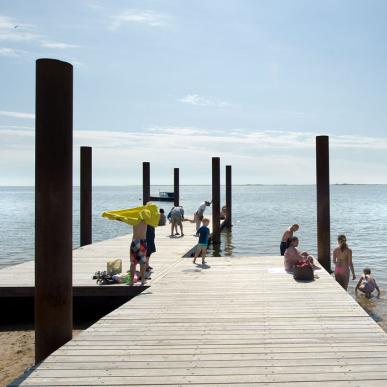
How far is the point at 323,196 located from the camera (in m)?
11.5

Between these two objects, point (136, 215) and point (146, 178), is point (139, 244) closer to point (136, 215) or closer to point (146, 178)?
point (136, 215)

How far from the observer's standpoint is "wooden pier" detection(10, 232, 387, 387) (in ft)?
14.5

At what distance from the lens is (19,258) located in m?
21.8

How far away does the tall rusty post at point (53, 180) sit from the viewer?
5.01 meters

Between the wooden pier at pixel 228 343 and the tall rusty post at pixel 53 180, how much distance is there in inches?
29.4

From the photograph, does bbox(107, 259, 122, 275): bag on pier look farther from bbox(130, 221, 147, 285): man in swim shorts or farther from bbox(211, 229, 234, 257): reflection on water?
bbox(211, 229, 234, 257): reflection on water

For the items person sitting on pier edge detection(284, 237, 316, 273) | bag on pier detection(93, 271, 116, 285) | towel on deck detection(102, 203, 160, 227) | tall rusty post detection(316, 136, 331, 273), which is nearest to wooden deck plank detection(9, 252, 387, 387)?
bag on pier detection(93, 271, 116, 285)

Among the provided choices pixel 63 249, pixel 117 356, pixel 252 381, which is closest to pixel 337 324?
pixel 252 381

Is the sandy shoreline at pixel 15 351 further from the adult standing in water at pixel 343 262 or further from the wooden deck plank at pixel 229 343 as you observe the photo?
the adult standing in water at pixel 343 262

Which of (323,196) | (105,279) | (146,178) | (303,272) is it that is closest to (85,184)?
(105,279)

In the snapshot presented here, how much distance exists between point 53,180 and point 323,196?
315 inches

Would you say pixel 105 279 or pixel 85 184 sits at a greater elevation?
pixel 85 184

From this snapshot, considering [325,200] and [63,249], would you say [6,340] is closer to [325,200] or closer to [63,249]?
[63,249]

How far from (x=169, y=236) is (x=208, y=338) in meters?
12.9
